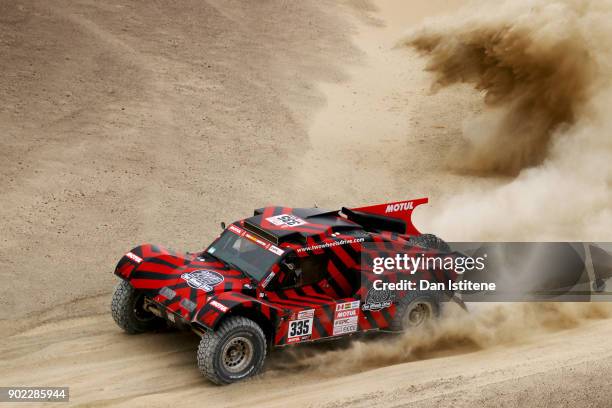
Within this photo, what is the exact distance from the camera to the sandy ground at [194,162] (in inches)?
421

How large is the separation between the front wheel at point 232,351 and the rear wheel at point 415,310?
82.9 inches

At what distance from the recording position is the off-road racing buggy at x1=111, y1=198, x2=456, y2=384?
1055 cm

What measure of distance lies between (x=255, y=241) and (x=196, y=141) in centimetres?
855

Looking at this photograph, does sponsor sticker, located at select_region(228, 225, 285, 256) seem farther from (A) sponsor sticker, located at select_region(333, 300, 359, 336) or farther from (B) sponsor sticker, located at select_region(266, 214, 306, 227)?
(A) sponsor sticker, located at select_region(333, 300, 359, 336)

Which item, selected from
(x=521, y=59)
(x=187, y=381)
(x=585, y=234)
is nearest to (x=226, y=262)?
(x=187, y=381)

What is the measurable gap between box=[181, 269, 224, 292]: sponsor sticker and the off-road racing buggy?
13 millimetres

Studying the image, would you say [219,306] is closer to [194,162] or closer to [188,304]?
[188,304]

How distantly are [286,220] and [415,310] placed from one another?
7.40 ft

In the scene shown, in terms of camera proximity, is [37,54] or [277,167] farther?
[37,54]

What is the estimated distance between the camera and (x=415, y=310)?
12.1m

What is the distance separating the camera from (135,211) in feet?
53.9

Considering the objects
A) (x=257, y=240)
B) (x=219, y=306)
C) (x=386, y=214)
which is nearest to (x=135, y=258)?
(x=257, y=240)

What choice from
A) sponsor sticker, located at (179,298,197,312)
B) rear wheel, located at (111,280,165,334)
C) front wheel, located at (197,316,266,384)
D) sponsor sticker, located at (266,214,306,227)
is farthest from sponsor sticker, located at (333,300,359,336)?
rear wheel, located at (111,280,165,334)

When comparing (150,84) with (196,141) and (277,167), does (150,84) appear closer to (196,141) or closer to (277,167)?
(196,141)
